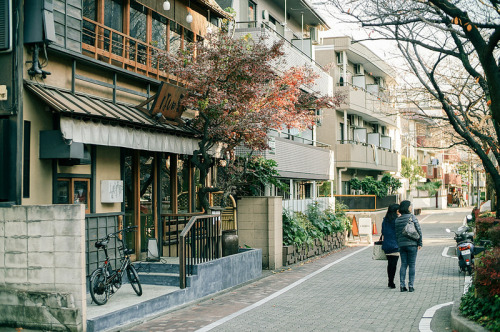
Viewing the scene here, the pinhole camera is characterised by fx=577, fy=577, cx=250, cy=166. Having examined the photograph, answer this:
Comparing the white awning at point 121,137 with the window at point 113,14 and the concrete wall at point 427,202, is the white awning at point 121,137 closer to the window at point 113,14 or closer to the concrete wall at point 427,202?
the window at point 113,14

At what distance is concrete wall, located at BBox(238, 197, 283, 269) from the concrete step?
505 centimetres

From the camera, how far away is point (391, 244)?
1318 centimetres

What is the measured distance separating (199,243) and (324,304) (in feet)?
9.52

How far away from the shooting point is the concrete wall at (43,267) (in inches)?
337

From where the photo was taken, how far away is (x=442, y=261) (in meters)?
18.7

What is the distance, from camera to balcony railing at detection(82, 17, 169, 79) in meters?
12.6

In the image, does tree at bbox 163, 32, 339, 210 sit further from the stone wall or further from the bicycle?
the stone wall

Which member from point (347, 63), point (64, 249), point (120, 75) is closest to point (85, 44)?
point (120, 75)

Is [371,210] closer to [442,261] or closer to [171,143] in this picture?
[442,261]

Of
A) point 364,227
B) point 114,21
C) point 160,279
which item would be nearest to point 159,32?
point 114,21

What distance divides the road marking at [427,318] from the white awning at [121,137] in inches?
260

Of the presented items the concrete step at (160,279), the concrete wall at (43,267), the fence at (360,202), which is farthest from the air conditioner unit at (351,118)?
the concrete wall at (43,267)

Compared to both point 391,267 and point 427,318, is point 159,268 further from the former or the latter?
point 427,318

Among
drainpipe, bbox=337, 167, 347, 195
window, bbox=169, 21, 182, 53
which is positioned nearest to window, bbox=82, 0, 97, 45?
window, bbox=169, 21, 182, 53
